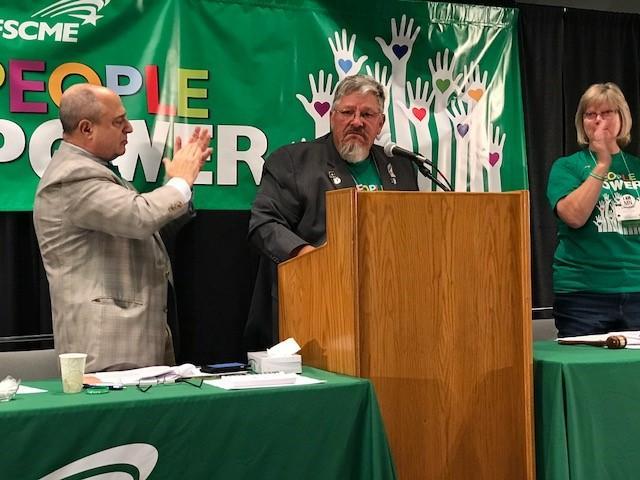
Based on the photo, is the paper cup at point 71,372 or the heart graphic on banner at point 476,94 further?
the heart graphic on banner at point 476,94

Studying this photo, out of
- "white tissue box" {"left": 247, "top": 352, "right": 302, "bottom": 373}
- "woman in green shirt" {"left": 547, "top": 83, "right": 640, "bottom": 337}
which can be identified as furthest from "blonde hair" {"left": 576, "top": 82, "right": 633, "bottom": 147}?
"white tissue box" {"left": 247, "top": 352, "right": 302, "bottom": 373}

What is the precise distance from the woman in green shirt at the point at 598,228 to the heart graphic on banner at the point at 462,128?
2.79ft

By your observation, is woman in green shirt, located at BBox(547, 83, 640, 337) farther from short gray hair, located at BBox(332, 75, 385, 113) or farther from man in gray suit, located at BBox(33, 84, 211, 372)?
man in gray suit, located at BBox(33, 84, 211, 372)

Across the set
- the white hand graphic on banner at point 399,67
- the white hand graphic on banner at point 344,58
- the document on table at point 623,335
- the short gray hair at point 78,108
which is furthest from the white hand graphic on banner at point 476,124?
the short gray hair at point 78,108

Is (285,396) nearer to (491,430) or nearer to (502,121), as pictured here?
(491,430)

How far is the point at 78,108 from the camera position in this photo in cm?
323

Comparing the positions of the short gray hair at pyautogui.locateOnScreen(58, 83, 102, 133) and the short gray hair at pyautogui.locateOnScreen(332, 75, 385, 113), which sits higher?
the short gray hair at pyautogui.locateOnScreen(332, 75, 385, 113)

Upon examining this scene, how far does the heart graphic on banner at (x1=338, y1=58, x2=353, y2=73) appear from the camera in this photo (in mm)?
4270

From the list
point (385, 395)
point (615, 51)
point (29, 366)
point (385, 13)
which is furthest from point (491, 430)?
point (615, 51)

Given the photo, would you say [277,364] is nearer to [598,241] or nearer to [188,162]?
[188,162]

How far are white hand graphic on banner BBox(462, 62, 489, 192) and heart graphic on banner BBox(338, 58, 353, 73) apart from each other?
2.04ft

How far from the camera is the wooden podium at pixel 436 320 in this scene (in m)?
2.70

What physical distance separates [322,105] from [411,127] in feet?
1.55

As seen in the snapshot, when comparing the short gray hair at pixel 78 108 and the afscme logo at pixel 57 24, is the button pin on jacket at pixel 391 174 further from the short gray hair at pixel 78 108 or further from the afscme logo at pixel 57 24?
the afscme logo at pixel 57 24
